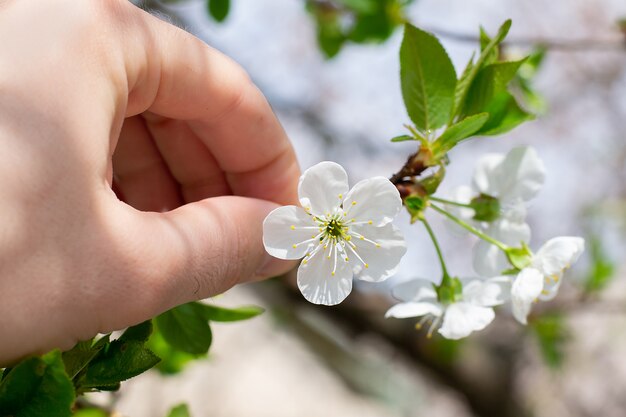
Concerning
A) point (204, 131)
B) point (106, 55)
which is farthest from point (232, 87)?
point (106, 55)

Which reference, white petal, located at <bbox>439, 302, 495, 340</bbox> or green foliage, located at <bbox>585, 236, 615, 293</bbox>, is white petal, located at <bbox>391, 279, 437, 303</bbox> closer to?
white petal, located at <bbox>439, 302, 495, 340</bbox>

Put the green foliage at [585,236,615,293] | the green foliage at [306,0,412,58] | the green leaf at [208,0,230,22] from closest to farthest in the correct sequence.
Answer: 1. the green leaf at [208,0,230,22]
2. the green foliage at [306,0,412,58]
3. the green foliage at [585,236,615,293]

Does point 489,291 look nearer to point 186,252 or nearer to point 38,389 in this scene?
point 186,252

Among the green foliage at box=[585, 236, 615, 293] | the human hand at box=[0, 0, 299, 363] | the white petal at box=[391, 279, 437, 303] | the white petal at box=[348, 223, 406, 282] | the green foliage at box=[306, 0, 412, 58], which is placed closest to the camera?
the human hand at box=[0, 0, 299, 363]

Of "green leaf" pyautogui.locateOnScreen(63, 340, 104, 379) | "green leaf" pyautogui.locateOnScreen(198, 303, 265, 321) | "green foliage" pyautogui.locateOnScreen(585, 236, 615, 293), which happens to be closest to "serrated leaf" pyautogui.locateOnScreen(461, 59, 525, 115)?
"green leaf" pyautogui.locateOnScreen(198, 303, 265, 321)

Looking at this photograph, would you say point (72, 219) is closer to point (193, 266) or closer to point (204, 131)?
point (193, 266)

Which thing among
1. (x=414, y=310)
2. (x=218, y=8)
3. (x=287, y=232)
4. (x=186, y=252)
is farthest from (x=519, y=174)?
(x=218, y=8)

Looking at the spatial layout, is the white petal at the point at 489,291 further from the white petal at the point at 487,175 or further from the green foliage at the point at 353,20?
the green foliage at the point at 353,20
